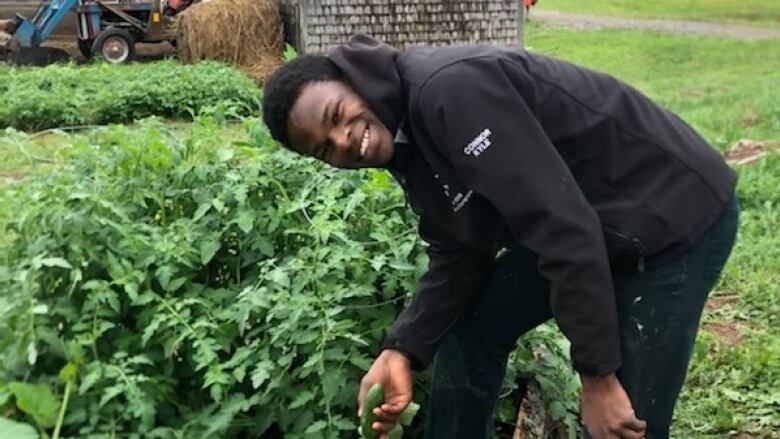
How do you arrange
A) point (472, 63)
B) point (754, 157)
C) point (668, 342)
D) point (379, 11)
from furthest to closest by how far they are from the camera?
point (379, 11) < point (754, 157) < point (668, 342) < point (472, 63)

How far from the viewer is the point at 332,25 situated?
37.9 feet

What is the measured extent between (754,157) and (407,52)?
5.84m

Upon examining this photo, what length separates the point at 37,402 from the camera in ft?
8.37

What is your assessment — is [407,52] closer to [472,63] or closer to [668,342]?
[472,63]

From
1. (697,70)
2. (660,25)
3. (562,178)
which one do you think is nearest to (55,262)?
(562,178)

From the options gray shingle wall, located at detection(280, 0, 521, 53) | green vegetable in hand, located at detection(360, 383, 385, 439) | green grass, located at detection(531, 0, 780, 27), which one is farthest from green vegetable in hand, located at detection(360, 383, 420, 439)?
green grass, located at detection(531, 0, 780, 27)

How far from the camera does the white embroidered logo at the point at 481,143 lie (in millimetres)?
2045

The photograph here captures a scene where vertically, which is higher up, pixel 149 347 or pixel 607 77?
pixel 607 77

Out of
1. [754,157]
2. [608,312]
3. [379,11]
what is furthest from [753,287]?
[379,11]

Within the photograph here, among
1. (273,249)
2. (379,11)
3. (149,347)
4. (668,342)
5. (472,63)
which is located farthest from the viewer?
(379,11)

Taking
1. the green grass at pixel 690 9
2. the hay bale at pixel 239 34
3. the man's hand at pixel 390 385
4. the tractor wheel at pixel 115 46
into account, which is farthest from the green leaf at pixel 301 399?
the green grass at pixel 690 9

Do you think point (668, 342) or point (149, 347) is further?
point (149, 347)

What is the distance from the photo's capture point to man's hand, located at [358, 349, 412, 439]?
2.57m

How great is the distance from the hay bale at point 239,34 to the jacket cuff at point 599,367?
11.8 m
